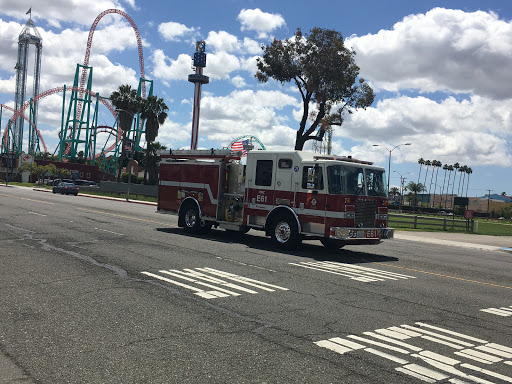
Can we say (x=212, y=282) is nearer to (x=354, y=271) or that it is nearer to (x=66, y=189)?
(x=354, y=271)

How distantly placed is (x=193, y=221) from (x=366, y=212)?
635 cm

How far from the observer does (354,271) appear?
36.5 ft

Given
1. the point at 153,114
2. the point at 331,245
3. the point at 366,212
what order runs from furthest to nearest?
the point at 153,114 → the point at 331,245 → the point at 366,212

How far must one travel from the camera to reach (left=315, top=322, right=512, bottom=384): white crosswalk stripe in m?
4.98

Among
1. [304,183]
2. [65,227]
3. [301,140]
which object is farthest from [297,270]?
[301,140]

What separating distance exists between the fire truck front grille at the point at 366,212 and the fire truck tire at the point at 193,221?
18.9 feet

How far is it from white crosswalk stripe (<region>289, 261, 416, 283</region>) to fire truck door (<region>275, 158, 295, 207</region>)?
101 inches

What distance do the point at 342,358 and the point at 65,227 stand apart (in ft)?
46.9

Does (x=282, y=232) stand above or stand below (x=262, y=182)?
below

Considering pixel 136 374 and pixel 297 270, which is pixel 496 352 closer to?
pixel 136 374

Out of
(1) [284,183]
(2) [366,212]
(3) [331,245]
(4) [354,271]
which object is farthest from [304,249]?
(4) [354,271]

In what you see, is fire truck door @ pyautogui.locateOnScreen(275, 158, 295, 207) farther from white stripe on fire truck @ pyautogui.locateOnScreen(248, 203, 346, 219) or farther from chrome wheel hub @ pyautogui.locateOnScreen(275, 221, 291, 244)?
chrome wheel hub @ pyautogui.locateOnScreen(275, 221, 291, 244)

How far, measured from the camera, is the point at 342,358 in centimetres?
528

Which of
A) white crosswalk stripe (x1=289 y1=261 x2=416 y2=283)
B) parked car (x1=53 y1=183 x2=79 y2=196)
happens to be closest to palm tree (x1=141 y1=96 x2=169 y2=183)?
parked car (x1=53 y1=183 x2=79 y2=196)
